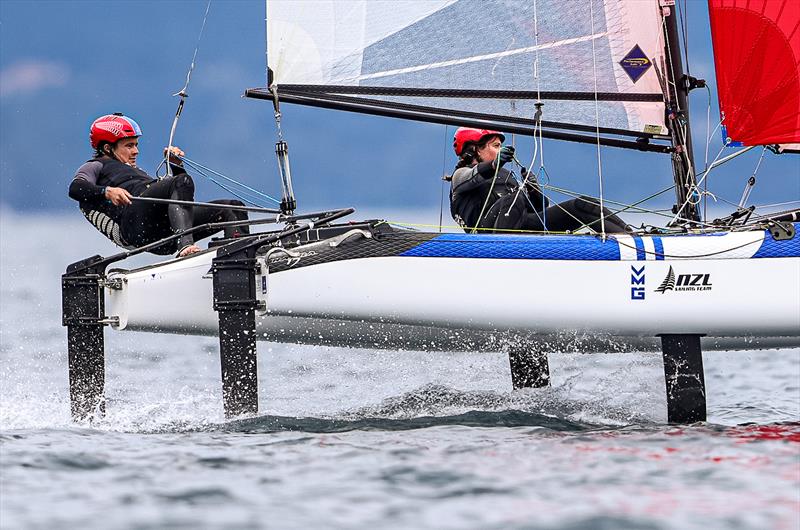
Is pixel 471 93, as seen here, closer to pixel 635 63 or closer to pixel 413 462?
pixel 635 63

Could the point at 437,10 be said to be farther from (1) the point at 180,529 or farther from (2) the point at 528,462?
(1) the point at 180,529

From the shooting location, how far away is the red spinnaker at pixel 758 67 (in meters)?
6.17

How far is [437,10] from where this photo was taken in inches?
245

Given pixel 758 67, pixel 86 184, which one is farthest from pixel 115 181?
pixel 758 67

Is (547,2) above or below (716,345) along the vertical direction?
above

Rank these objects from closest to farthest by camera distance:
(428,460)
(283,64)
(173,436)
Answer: (428,460), (173,436), (283,64)

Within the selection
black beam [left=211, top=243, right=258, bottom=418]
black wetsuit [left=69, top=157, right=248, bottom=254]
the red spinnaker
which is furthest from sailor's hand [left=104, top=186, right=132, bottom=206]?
the red spinnaker

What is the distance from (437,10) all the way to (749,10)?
161 centimetres

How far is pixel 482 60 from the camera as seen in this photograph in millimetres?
6301

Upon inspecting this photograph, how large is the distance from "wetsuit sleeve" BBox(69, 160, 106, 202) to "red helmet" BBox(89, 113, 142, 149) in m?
0.22

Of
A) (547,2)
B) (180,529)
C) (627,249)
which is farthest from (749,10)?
(180,529)

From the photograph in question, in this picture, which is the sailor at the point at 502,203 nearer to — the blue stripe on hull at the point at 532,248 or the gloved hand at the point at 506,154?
the gloved hand at the point at 506,154

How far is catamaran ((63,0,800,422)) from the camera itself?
568 cm

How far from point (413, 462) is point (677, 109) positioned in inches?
124
